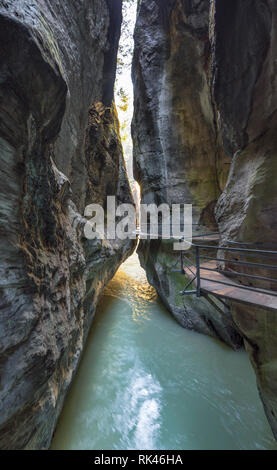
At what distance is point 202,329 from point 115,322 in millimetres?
3482

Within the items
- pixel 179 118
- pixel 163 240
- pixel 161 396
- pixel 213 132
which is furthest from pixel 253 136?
pixel 161 396

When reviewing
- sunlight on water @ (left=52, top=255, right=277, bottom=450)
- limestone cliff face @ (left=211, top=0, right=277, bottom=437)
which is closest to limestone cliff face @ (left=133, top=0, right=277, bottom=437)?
limestone cliff face @ (left=211, top=0, right=277, bottom=437)

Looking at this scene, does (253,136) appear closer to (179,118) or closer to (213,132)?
(213,132)

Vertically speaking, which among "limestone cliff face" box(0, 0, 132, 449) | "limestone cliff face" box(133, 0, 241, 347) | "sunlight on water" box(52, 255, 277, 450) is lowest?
"sunlight on water" box(52, 255, 277, 450)

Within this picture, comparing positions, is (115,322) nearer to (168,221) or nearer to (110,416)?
(110,416)

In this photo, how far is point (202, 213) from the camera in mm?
7652

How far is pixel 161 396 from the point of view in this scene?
13.5 ft

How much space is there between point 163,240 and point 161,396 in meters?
5.58

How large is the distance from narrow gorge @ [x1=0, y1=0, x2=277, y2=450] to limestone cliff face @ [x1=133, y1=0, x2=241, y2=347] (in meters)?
0.06

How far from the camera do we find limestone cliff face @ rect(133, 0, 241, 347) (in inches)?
287

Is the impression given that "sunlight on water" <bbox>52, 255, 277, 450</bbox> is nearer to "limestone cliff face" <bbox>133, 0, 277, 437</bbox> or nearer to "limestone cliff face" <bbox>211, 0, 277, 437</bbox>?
"limestone cliff face" <bbox>133, 0, 277, 437</bbox>

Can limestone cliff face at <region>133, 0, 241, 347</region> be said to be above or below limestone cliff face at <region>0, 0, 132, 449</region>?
above

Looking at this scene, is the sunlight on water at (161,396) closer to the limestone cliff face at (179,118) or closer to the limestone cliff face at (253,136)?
the limestone cliff face at (253,136)

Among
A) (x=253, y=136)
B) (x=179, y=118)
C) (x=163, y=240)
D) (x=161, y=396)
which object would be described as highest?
(x=179, y=118)
